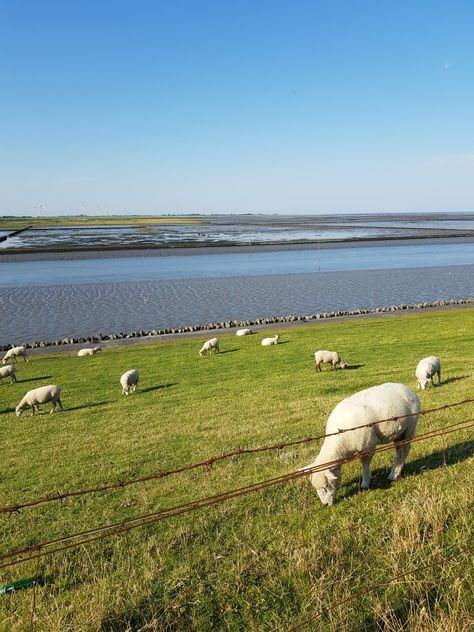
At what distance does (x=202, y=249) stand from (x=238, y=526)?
117065 mm

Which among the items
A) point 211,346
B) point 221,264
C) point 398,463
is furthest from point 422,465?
point 221,264

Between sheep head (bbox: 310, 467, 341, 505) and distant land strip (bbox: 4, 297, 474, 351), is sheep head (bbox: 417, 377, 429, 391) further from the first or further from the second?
distant land strip (bbox: 4, 297, 474, 351)

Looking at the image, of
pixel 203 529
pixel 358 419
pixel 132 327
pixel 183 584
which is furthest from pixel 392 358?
pixel 132 327

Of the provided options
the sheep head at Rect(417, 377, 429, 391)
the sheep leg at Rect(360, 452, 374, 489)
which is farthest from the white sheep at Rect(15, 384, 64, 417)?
the sheep leg at Rect(360, 452, 374, 489)

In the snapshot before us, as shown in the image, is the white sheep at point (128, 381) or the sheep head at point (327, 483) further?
the white sheep at point (128, 381)

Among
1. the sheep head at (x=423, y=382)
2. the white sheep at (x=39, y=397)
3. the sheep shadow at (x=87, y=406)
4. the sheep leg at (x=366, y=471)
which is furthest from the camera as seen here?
the sheep shadow at (x=87, y=406)

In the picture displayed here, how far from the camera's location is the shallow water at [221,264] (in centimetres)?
7825

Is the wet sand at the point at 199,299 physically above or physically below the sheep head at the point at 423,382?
below

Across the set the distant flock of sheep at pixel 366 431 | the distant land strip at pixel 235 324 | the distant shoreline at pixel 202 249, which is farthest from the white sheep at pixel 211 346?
the distant shoreline at pixel 202 249

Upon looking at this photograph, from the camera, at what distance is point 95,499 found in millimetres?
10359

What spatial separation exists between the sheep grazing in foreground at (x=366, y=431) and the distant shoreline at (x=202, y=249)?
4098 inches

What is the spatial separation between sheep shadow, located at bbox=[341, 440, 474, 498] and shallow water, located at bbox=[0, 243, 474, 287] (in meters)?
67.6

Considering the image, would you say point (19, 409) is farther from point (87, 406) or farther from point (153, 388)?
point (153, 388)

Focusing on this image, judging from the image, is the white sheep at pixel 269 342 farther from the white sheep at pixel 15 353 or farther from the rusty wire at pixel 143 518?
the rusty wire at pixel 143 518
